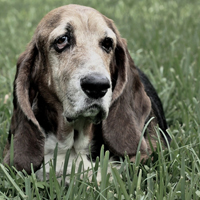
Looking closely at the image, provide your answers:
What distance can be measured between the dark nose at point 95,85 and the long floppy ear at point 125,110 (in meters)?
0.70

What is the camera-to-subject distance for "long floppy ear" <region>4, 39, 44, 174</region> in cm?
374

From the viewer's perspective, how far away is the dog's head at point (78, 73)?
11.8ft

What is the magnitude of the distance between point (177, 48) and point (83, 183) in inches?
180

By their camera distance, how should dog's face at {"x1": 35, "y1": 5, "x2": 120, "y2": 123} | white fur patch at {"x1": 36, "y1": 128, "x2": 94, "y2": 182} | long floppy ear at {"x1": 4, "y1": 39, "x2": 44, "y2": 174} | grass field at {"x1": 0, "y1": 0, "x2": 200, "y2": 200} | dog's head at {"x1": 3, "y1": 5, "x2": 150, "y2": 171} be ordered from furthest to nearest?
white fur patch at {"x1": 36, "y1": 128, "x2": 94, "y2": 182} → long floppy ear at {"x1": 4, "y1": 39, "x2": 44, "y2": 174} → dog's head at {"x1": 3, "y1": 5, "x2": 150, "y2": 171} → dog's face at {"x1": 35, "y1": 5, "x2": 120, "y2": 123} → grass field at {"x1": 0, "y1": 0, "x2": 200, "y2": 200}

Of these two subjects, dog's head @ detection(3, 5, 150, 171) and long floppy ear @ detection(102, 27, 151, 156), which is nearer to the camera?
dog's head @ detection(3, 5, 150, 171)

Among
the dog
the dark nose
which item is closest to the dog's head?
the dog

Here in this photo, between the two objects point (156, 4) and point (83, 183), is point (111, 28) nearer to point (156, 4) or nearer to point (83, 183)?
point (83, 183)

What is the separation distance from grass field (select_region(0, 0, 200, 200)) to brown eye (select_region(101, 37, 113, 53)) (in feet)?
2.97

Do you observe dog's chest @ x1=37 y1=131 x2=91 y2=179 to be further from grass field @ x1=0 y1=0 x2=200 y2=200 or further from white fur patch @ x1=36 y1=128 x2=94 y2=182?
grass field @ x1=0 y1=0 x2=200 y2=200

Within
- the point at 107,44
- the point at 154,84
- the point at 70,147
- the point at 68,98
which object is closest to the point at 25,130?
the point at 70,147

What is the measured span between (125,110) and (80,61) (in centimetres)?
76

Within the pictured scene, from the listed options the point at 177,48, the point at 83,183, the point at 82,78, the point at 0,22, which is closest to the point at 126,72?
the point at 82,78

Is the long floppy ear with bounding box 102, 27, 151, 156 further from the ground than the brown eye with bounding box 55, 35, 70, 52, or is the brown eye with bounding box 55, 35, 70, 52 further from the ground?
the brown eye with bounding box 55, 35, 70, 52

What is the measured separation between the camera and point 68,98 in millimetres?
3541
